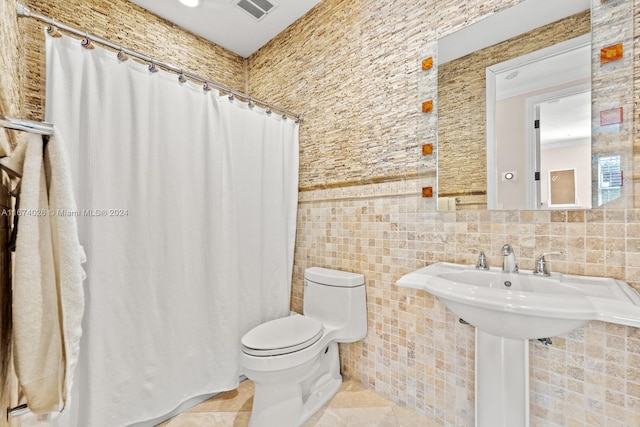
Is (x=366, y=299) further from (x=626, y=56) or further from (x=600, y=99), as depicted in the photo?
(x=626, y=56)

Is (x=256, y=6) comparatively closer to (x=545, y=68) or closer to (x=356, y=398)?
(x=545, y=68)

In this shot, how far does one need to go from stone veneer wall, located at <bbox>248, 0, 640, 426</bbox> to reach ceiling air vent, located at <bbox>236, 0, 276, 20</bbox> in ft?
0.82

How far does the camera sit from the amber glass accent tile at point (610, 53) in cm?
103

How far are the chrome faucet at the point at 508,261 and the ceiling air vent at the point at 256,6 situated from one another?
82.9 inches

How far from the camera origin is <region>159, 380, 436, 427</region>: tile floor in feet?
4.75

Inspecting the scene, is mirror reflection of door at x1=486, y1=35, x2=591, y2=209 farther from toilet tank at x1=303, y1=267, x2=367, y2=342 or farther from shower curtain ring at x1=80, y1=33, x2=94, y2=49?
shower curtain ring at x1=80, y1=33, x2=94, y2=49

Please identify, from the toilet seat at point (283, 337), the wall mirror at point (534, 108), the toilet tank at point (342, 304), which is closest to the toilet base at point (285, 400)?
the toilet seat at point (283, 337)

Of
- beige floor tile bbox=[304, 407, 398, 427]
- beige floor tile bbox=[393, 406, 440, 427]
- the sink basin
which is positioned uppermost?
the sink basin

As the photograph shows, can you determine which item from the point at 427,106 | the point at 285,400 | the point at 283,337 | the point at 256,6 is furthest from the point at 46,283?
the point at 256,6

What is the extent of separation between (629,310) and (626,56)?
36.0 inches

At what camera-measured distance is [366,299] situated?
1694 mm

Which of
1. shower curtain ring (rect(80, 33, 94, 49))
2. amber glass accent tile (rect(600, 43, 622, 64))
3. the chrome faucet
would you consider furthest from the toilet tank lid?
shower curtain ring (rect(80, 33, 94, 49))

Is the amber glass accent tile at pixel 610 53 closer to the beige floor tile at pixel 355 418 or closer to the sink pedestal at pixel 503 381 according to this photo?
the sink pedestal at pixel 503 381

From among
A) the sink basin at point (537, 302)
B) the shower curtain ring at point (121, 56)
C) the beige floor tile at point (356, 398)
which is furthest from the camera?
the beige floor tile at point (356, 398)
